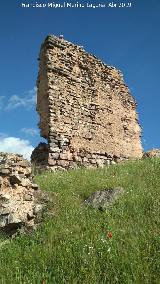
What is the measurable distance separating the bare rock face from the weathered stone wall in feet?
21.8

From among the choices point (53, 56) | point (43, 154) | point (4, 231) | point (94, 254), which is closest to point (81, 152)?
point (43, 154)

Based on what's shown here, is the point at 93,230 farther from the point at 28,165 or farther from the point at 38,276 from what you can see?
the point at 28,165

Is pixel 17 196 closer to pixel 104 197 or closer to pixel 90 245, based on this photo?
pixel 104 197

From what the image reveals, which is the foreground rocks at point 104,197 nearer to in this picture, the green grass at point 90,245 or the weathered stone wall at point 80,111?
the green grass at point 90,245

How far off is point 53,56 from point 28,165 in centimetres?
945

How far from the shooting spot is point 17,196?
807 cm

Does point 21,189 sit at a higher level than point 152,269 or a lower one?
higher

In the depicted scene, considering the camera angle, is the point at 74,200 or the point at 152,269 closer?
the point at 152,269

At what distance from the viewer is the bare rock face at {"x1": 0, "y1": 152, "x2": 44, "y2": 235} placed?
7527 millimetres

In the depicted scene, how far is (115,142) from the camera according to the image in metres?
19.0

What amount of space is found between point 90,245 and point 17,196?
2.34m

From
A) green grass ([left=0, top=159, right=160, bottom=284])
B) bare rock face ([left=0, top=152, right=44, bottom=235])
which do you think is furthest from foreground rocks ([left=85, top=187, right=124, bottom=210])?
bare rock face ([left=0, top=152, right=44, bottom=235])

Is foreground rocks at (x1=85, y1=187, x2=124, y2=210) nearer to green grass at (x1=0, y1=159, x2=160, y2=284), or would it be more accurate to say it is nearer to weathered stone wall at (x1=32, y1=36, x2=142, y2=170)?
green grass at (x1=0, y1=159, x2=160, y2=284)

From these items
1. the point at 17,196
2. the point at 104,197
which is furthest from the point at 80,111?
the point at 17,196
